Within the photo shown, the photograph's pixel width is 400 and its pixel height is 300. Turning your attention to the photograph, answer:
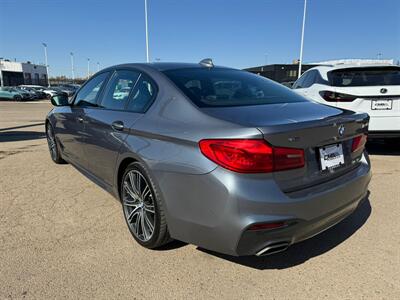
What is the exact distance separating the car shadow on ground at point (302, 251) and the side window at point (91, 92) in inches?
83.5

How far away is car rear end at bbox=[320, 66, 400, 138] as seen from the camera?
5.04m

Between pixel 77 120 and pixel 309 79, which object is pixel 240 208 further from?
pixel 309 79

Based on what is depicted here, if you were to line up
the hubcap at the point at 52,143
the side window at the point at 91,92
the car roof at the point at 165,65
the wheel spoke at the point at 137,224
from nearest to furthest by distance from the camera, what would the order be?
the wheel spoke at the point at 137,224, the car roof at the point at 165,65, the side window at the point at 91,92, the hubcap at the point at 52,143

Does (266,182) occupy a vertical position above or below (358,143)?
below

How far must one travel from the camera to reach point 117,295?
2.21 m

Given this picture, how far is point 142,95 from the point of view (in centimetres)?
289

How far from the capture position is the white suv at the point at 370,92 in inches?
199

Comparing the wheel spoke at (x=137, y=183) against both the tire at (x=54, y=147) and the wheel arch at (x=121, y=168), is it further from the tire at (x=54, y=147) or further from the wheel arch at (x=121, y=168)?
the tire at (x=54, y=147)

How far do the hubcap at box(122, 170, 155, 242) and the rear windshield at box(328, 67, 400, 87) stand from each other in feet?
12.9

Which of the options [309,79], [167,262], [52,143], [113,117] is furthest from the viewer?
[309,79]

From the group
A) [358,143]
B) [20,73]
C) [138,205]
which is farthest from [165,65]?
[20,73]

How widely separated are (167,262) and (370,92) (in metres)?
4.13

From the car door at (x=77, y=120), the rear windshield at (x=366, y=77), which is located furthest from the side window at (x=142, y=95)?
the rear windshield at (x=366, y=77)

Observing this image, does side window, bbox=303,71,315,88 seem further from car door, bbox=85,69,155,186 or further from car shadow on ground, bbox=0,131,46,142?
car shadow on ground, bbox=0,131,46,142
